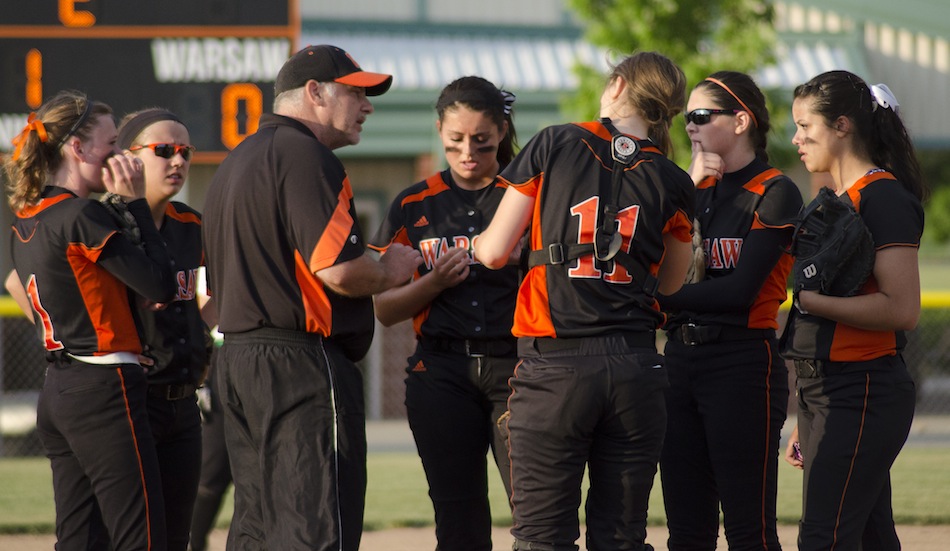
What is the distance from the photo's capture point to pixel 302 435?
365 centimetres

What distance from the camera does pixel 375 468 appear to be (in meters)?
9.52

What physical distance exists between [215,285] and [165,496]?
1.09m

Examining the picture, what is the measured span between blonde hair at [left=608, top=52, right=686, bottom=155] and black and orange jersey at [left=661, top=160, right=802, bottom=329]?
0.65 m

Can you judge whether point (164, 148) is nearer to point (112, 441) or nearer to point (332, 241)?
point (112, 441)

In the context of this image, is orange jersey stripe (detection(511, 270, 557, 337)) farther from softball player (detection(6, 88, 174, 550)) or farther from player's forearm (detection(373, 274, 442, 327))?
softball player (detection(6, 88, 174, 550))

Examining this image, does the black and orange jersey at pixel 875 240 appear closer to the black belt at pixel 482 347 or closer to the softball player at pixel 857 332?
the softball player at pixel 857 332

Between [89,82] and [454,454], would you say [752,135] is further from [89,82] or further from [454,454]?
[89,82]

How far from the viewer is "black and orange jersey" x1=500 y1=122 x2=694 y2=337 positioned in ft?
12.1

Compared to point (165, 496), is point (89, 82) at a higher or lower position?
higher

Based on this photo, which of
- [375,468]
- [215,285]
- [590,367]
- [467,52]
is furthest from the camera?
[467,52]

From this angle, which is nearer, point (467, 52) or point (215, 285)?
point (215, 285)

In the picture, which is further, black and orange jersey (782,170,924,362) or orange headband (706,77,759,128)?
orange headband (706,77,759,128)

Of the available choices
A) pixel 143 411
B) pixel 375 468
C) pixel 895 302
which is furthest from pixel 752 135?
pixel 375 468

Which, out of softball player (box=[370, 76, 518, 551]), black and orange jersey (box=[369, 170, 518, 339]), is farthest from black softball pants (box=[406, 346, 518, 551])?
black and orange jersey (box=[369, 170, 518, 339])
